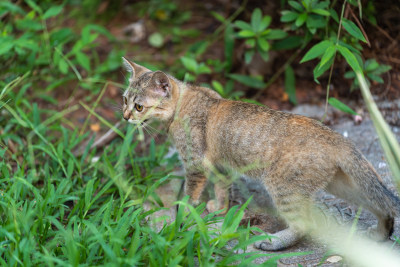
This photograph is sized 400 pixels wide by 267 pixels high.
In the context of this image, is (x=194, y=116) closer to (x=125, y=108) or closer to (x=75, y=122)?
(x=125, y=108)

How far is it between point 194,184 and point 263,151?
904mm

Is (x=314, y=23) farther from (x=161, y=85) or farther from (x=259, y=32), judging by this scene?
(x=161, y=85)

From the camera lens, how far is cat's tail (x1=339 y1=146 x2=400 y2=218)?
3377mm

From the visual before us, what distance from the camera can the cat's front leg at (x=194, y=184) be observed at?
4.27m

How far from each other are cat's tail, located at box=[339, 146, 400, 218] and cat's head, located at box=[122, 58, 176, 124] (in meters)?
1.68

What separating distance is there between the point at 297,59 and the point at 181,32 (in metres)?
2.27

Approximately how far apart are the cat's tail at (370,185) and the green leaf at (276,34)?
2235mm

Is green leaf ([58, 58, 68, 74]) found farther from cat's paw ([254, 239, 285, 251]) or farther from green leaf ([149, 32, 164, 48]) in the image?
cat's paw ([254, 239, 285, 251])

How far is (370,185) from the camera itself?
3.39 meters

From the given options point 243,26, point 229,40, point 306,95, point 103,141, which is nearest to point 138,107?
point 103,141

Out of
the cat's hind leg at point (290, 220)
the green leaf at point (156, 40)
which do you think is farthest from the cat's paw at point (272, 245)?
the green leaf at point (156, 40)

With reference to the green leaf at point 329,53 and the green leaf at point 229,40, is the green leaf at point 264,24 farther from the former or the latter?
the green leaf at point 329,53

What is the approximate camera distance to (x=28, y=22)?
19.3ft

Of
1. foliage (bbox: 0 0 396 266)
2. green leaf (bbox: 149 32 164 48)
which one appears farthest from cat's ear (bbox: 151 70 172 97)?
green leaf (bbox: 149 32 164 48)
